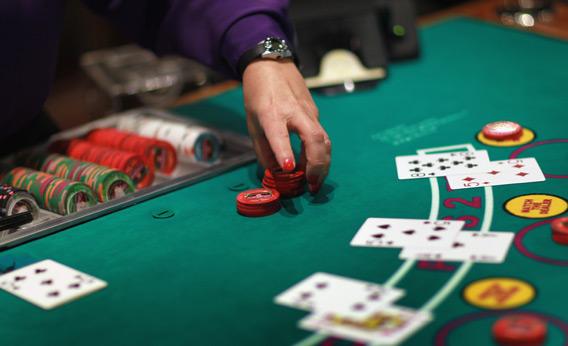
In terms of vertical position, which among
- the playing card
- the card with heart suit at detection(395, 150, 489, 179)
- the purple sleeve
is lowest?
the playing card

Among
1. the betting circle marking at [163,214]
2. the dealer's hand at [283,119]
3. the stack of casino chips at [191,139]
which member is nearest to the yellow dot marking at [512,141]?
the dealer's hand at [283,119]

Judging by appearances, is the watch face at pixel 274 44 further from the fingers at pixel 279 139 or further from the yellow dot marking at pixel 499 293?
the yellow dot marking at pixel 499 293

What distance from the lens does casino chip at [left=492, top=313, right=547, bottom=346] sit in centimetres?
142

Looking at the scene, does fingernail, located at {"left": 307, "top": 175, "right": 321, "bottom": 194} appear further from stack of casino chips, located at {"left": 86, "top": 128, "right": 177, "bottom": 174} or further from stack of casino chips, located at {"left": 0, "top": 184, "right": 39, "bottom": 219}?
stack of casino chips, located at {"left": 0, "top": 184, "right": 39, "bottom": 219}

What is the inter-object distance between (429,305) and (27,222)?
111 cm

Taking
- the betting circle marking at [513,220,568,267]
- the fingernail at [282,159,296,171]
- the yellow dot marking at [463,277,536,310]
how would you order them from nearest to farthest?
the yellow dot marking at [463,277,536,310] → the betting circle marking at [513,220,568,267] → the fingernail at [282,159,296,171]

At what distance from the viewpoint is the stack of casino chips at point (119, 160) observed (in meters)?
2.45

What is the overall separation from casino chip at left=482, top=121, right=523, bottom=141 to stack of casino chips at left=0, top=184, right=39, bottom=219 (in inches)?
48.0

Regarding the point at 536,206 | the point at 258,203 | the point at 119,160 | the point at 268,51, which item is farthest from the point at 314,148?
the point at 119,160

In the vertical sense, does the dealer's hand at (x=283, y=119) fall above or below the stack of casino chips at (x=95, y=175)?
above

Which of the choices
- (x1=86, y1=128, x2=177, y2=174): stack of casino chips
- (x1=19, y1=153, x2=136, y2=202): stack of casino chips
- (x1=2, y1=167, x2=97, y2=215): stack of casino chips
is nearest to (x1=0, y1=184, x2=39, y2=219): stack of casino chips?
(x1=2, y1=167, x2=97, y2=215): stack of casino chips

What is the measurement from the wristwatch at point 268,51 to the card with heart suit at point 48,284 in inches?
31.2

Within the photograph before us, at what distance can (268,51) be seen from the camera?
7.87 feet

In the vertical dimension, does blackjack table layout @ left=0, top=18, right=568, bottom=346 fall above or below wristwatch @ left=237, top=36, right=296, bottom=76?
below
